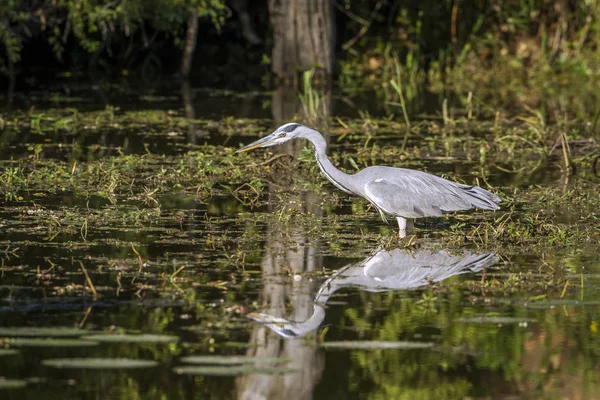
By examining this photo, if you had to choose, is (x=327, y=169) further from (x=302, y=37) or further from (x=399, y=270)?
(x=302, y=37)

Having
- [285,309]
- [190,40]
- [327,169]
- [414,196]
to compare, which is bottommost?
[285,309]

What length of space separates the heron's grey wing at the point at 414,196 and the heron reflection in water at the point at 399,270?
1.13 ft

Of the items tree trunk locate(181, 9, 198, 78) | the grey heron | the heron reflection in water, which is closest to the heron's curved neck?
the grey heron

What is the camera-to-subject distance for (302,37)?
60.1 ft

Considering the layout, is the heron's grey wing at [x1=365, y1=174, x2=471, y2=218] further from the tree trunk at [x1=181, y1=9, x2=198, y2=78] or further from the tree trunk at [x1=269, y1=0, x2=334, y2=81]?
the tree trunk at [x1=269, y1=0, x2=334, y2=81]

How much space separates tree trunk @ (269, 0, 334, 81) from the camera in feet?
59.2

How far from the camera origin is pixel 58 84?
18.5 m

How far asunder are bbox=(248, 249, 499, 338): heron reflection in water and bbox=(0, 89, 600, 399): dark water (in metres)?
0.02

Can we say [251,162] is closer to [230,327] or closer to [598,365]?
[230,327]

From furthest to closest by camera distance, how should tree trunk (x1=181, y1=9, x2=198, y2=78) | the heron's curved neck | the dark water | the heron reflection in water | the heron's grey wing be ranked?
tree trunk (x1=181, y1=9, x2=198, y2=78) → the heron's curved neck → the heron's grey wing → the heron reflection in water → the dark water

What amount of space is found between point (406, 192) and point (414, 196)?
0.21 ft

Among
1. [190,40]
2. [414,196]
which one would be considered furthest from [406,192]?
[190,40]

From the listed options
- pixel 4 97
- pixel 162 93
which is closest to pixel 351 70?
pixel 162 93

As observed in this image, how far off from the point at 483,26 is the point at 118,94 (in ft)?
24.9
